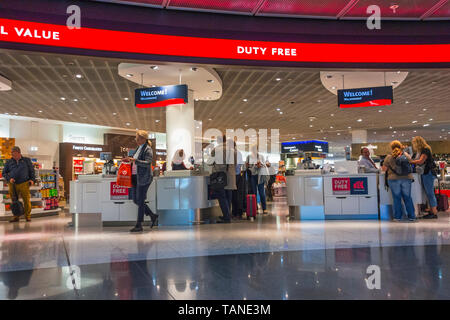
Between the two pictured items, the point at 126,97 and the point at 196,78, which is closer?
the point at 196,78

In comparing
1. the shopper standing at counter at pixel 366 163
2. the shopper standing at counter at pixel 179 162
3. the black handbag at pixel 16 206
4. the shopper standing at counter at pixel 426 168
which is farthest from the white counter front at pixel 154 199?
the shopper standing at counter at pixel 426 168

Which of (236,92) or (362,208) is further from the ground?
(236,92)

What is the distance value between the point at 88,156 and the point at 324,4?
606 inches

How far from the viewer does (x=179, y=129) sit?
34.1 feet

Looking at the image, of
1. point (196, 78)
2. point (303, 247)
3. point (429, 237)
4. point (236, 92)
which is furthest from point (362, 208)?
point (236, 92)

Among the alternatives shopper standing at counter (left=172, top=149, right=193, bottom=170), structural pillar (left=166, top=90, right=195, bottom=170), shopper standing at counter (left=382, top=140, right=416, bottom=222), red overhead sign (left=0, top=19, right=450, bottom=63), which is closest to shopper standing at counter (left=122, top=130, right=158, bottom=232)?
red overhead sign (left=0, top=19, right=450, bottom=63)

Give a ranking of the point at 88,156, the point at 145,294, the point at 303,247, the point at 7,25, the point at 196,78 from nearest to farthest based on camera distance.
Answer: the point at 145,294, the point at 303,247, the point at 7,25, the point at 196,78, the point at 88,156

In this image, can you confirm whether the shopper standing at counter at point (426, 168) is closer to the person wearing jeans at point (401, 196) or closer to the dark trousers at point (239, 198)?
the person wearing jeans at point (401, 196)

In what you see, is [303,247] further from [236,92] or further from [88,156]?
[88,156]

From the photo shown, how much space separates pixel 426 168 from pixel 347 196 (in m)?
1.47

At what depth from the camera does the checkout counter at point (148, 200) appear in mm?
6367

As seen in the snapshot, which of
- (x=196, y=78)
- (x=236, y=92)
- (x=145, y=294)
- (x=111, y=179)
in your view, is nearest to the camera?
(x=145, y=294)

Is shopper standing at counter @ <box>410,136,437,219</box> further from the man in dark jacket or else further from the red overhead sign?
the man in dark jacket

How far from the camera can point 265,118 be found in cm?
1666
